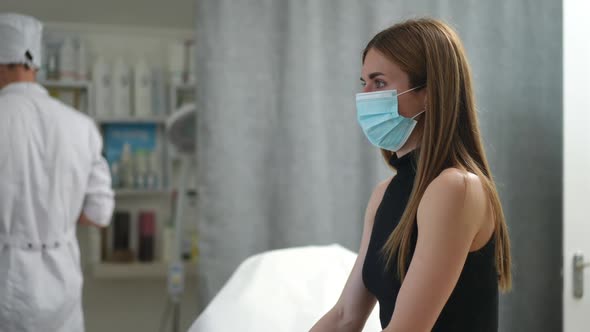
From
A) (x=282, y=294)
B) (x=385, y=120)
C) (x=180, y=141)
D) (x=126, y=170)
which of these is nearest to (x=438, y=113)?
(x=385, y=120)

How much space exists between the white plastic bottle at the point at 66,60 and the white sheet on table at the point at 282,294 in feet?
6.60

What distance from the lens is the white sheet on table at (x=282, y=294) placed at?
3.93 ft

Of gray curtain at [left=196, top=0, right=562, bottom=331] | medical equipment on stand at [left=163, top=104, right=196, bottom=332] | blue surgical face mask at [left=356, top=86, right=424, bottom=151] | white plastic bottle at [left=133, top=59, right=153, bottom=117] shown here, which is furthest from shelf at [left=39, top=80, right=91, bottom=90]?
blue surgical face mask at [left=356, top=86, right=424, bottom=151]

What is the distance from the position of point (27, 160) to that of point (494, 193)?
1479 mm

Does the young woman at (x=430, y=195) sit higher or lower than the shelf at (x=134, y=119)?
lower

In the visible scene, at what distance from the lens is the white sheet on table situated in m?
1.20

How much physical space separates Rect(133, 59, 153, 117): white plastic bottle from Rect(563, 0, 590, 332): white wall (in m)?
2.13

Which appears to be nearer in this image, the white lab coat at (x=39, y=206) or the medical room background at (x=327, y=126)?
the white lab coat at (x=39, y=206)

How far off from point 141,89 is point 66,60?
0.43 metres

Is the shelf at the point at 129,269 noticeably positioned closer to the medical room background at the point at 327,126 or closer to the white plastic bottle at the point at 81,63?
the medical room background at the point at 327,126

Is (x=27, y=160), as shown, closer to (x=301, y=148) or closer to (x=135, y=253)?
(x=301, y=148)

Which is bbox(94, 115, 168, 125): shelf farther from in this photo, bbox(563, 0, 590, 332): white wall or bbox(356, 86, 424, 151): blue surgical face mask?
bbox(356, 86, 424, 151): blue surgical face mask

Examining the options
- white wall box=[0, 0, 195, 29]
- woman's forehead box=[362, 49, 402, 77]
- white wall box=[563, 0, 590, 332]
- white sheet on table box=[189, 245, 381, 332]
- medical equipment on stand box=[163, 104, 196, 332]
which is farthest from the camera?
white wall box=[0, 0, 195, 29]

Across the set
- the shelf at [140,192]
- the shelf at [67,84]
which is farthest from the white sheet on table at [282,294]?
the shelf at [67,84]
